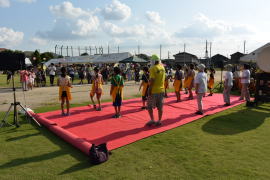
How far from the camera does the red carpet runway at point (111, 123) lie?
516 centimetres

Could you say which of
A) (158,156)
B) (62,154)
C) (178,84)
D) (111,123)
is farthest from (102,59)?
(158,156)

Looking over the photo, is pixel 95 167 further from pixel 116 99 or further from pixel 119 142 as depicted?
pixel 116 99

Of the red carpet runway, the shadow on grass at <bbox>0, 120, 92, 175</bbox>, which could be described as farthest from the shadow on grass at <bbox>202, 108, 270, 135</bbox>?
the shadow on grass at <bbox>0, 120, 92, 175</bbox>

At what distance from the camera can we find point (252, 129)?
586cm

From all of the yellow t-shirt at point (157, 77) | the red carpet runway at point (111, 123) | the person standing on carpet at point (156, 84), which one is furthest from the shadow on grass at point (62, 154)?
the yellow t-shirt at point (157, 77)

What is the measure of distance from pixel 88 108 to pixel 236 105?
605 cm

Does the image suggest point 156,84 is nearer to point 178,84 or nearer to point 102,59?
point 178,84

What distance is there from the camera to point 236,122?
21.5 feet

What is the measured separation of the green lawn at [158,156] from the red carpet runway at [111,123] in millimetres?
226

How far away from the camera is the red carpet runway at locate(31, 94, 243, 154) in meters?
5.16

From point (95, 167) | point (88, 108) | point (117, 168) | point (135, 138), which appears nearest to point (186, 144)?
point (135, 138)

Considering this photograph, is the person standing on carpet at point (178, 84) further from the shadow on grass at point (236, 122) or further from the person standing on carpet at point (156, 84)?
the person standing on carpet at point (156, 84)

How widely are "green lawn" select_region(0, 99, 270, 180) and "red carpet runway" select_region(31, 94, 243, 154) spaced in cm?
23

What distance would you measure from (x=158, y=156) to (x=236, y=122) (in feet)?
11.3
